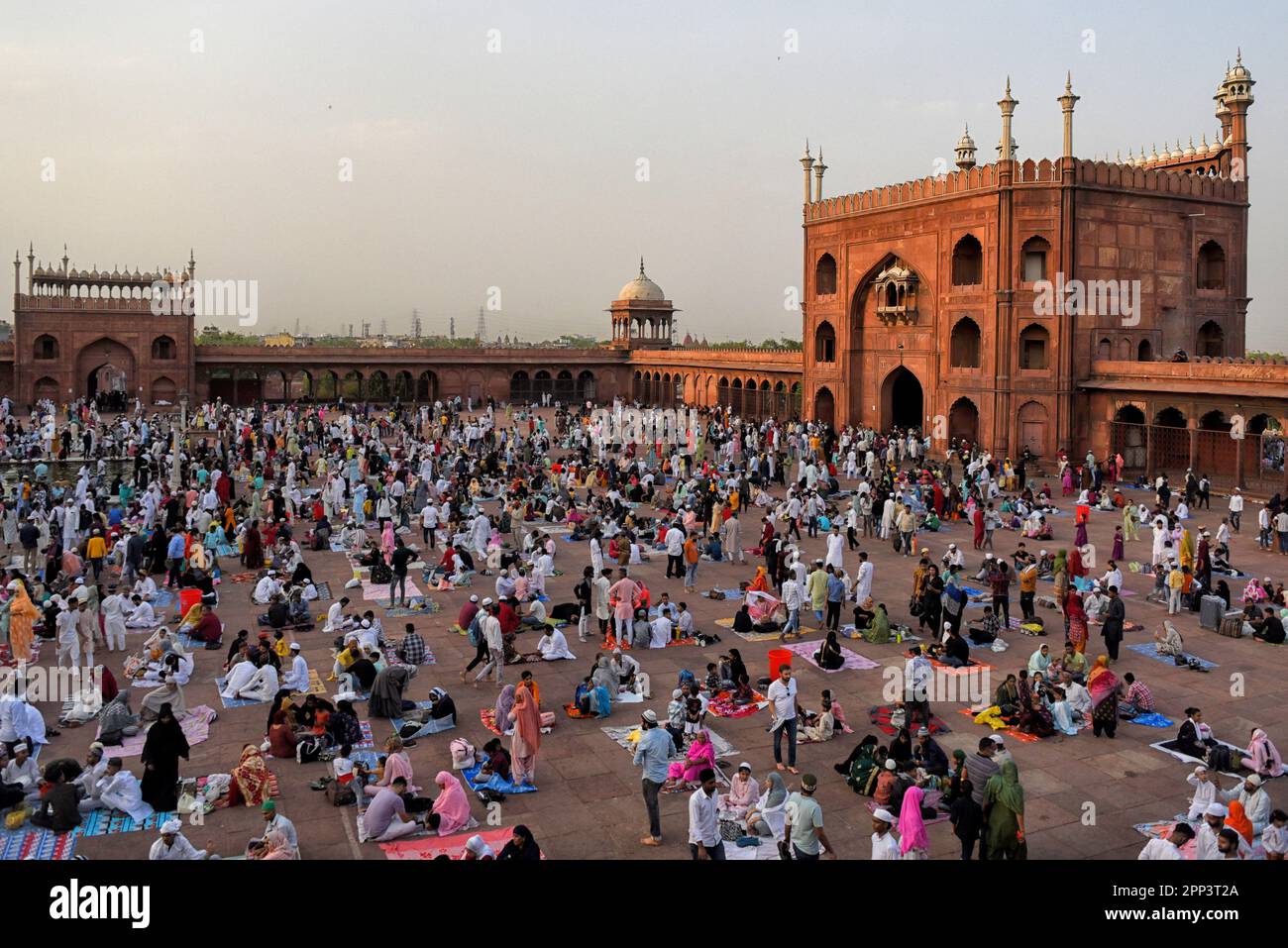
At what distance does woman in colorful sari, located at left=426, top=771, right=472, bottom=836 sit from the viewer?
26.9 feet

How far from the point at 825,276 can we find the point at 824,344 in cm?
248

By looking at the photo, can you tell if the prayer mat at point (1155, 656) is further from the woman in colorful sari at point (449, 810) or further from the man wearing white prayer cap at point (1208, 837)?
the woman in colorful sari at point (449, 810)

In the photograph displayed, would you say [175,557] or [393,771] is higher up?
[175,557]

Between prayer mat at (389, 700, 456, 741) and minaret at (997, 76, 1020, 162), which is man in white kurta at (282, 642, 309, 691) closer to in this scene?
prayer mat at (389, 700, 456, 741)

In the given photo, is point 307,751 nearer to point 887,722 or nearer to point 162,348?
point 887,722

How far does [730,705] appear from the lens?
36.1 ft

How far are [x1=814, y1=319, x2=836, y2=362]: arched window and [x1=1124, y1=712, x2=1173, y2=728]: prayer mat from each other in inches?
1144

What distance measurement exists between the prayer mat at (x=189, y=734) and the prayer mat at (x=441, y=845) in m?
2.99

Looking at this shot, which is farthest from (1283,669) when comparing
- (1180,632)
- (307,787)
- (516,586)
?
(307,787)

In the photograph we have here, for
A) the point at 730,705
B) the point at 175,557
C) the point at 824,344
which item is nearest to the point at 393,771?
the point at 730,705

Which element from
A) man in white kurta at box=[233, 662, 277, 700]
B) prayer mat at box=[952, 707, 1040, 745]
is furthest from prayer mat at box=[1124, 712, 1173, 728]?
man in white kurta at box=[233, 662, 277, 700]

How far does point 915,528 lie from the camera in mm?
19531

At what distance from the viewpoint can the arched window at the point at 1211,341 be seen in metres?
33.1
